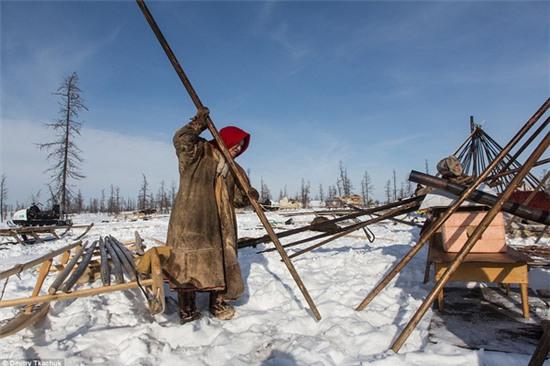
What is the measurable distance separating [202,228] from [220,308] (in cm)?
81

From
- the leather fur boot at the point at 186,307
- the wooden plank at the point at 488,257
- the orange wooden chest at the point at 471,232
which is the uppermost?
the orange wooden chest at the point at 471,232

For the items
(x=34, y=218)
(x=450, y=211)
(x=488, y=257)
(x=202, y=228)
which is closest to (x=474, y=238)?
(x=450, y=211)

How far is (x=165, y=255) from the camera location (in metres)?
3.07

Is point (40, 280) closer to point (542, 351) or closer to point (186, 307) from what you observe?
point (186, 307)

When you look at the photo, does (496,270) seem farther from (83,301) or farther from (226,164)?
(83,301)

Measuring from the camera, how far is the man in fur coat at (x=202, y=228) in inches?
122

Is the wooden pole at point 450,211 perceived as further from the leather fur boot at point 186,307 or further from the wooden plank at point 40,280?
the wooden plank at point 40,280

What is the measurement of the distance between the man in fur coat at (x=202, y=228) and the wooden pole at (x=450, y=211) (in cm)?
139

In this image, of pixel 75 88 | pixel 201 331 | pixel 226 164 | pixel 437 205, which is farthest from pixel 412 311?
pixel 75 88

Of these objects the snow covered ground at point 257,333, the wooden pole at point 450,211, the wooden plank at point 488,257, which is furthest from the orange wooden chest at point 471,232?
the snow covered ground at point 257,333

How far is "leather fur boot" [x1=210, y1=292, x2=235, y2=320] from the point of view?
10.5ft

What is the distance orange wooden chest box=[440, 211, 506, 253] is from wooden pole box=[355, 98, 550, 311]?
0.61 metres

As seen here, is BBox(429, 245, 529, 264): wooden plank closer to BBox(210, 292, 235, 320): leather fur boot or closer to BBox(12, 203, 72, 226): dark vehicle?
BBox(210, 292, 235, 320): leather fur boot

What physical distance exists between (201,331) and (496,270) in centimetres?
275
